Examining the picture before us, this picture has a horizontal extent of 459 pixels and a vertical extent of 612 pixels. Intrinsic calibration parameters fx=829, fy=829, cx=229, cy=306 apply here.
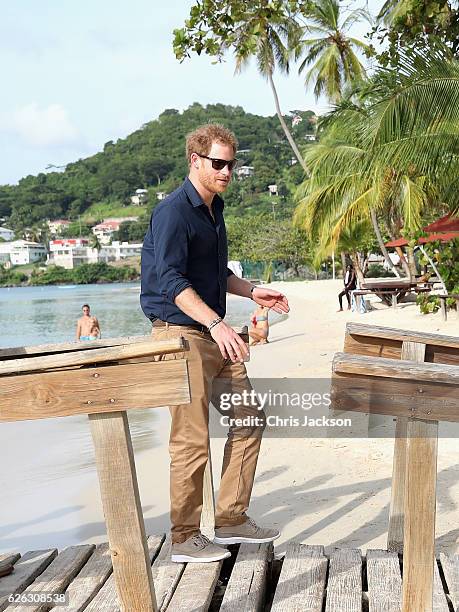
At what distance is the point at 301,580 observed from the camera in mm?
3277

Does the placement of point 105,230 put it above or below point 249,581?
below

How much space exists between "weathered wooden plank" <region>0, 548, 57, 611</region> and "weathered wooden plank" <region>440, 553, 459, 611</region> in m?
1.70

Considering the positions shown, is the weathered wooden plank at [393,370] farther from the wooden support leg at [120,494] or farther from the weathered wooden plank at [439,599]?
the weathered wooden plank at [439,599]

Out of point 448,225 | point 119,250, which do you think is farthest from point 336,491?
point 119,250

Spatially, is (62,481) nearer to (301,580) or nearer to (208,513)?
(208,513)

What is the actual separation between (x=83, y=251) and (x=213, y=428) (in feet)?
435

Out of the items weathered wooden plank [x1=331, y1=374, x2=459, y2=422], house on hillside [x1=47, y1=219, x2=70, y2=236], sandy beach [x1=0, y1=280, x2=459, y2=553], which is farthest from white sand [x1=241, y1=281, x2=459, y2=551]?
house on hillside [x1=47, y1=219, x2=70, y2=236]

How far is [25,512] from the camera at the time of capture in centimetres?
595

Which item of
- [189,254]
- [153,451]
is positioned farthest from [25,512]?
[189,254]

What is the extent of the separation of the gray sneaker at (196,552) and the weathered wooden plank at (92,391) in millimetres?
1214

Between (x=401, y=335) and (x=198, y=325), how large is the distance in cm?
87

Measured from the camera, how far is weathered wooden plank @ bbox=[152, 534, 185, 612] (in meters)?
3.12

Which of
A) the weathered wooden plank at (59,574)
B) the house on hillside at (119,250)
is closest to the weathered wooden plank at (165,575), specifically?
the weathered wooden plank at (59,574)

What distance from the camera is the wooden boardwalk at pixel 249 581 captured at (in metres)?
3.06
